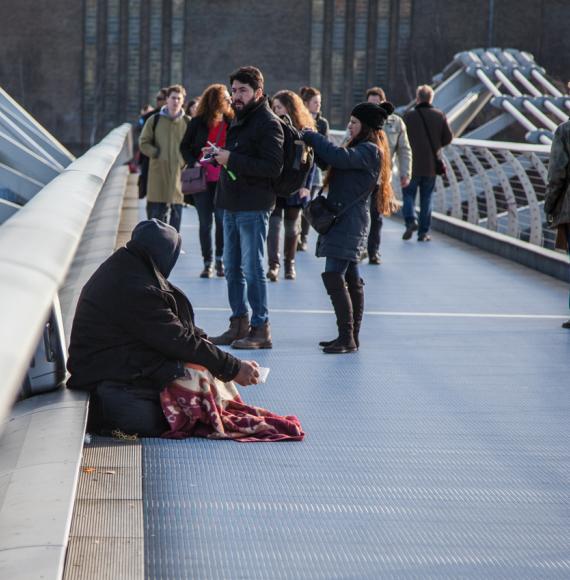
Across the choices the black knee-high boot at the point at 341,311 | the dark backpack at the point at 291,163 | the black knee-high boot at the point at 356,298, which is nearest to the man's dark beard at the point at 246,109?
the dark backpack at the point at 291,163

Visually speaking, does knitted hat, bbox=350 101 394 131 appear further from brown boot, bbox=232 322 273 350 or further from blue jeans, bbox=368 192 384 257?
blue jeans, bbox=368 192 384 257

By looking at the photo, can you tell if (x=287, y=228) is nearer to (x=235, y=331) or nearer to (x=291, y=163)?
(x=235, y=331)

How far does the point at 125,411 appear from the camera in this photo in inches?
191

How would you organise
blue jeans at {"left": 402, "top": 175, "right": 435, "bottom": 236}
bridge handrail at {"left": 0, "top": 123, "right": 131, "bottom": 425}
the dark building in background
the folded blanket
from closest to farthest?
bridge handrail at {"left": 0, "top": 123, "right": 131, "bottom": 425} → the folded blanket → blue jeans at {"left": 402, "top": 175, "right": 435, "bottom": 236} → the dark building in background

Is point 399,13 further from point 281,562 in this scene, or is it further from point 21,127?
point 281,562

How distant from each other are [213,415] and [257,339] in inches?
90.8

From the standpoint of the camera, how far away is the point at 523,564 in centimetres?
365

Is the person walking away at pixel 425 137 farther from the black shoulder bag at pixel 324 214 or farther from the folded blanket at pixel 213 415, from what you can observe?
the folded blanket at pixel 213 415

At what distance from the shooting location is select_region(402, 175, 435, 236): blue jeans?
544 inches

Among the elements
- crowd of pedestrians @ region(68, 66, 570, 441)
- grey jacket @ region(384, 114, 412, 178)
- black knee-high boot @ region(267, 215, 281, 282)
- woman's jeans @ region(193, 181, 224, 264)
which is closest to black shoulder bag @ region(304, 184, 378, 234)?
crowd of pedestrians @ region(68, 66, 570, 441)

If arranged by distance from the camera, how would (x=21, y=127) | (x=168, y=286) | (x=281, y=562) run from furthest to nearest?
(x=21, y=127), (x=168, y=286), (x=281, y=562)

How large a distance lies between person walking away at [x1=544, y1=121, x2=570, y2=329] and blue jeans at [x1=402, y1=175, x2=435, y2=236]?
5.51m

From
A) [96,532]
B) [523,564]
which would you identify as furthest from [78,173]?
[523,564]

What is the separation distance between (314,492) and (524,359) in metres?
3.16
